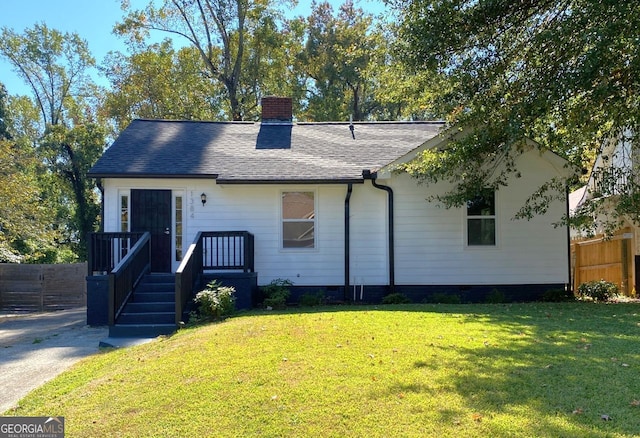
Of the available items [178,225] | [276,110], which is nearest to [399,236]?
[178,225]

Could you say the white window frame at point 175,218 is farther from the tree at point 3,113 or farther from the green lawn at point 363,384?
the tree at point 3,113

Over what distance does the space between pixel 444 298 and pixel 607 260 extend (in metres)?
8.85

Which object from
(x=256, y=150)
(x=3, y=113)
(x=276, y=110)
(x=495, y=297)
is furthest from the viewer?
(x=3, y=113)

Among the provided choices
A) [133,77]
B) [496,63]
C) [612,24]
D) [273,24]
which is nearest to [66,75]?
[133,77]

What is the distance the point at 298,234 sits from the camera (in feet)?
38.8

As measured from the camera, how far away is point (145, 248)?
34.4 feet

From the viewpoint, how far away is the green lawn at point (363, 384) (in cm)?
373

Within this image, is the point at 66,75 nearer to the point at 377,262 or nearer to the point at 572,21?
the point at 377,262

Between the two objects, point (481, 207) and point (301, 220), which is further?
point (301, 220)

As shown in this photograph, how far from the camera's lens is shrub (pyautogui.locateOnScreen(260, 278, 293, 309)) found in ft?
33.8

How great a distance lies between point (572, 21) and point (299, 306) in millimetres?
7440

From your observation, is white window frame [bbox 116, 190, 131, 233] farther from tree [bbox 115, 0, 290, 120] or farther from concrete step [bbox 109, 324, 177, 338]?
tree [bbox 115, 0, 290, 120]

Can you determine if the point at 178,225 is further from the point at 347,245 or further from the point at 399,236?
the point at 399,236

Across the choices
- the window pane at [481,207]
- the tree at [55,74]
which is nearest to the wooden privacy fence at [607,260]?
the window pane at [481,207]
